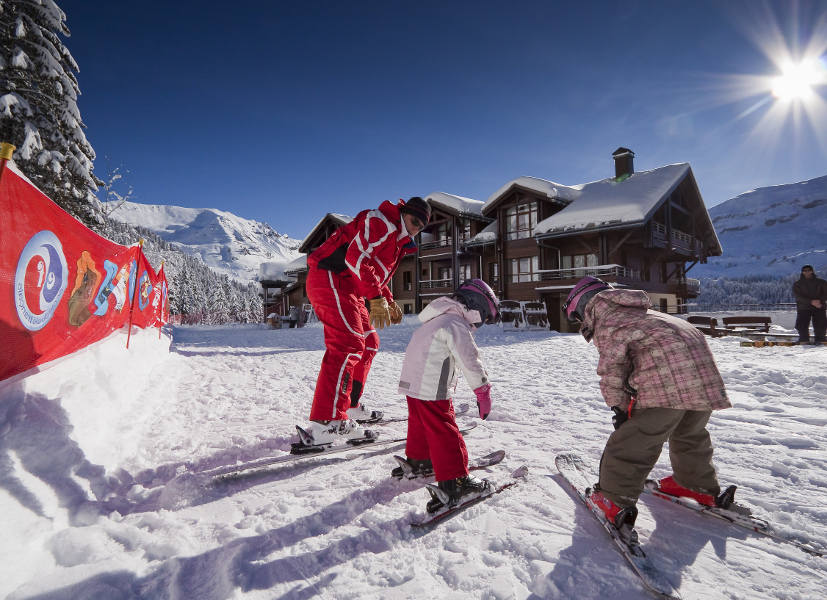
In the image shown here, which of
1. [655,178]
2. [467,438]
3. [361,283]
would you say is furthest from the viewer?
[655,178]

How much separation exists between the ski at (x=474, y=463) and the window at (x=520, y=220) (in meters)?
20.7

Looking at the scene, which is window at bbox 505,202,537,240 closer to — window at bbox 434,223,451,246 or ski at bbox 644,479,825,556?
window at bbox 434,223,451,246

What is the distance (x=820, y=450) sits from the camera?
2.73 meters

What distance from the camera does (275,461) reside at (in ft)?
8.50

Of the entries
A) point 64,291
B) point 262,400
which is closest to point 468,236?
point 262,400

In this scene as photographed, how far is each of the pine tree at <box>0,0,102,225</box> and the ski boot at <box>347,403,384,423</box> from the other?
10.7 meters

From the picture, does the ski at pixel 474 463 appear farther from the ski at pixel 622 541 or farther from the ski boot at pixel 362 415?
the ski boot at pixel 362 415

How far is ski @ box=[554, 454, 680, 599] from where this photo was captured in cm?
138

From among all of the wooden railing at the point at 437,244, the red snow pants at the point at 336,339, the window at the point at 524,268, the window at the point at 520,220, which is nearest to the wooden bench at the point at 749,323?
the window at the point at 524,268

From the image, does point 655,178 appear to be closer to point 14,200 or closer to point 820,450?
point 820,450

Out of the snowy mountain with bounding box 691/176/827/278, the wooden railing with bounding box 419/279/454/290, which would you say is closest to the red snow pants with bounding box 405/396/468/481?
the wooden railing with bounding box 419/279/454/290

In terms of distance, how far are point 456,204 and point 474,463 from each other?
75.2 feet

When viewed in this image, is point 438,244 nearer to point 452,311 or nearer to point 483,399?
point 452,311

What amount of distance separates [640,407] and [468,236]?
23.9 m
